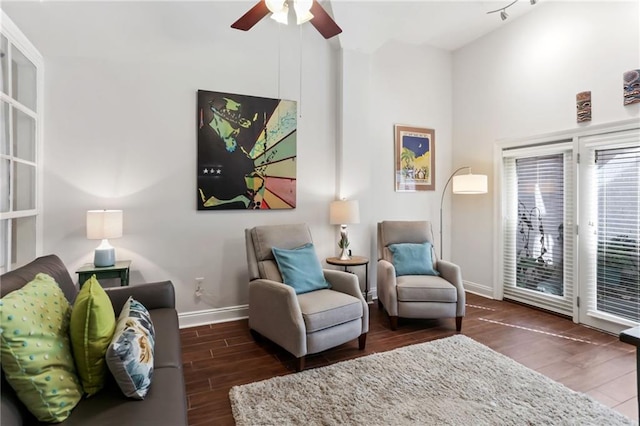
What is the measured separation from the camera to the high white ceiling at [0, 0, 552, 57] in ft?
9.49

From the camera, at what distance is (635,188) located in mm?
3008

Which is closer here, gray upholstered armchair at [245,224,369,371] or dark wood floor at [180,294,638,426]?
dark wood floor at [180,294,638,426]

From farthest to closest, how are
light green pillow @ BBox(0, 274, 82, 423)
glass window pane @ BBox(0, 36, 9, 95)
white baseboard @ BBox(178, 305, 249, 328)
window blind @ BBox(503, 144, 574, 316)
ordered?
window blind @ BBox(503, 144, 574, 316) < white baseboard @ BBox(178, 305, 249, 328) < glass window pane @ BBox(0, 36, 9, 95) < light green pillow @ BBox(0, 274, 82, 423)

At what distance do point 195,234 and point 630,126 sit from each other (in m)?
4.19

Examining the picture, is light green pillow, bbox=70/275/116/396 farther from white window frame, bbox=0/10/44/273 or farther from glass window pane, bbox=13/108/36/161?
glass window pane, bbox=13/108/36/161

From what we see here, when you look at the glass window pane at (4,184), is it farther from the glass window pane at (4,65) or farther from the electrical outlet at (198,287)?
the electrical outlet at (198,287)

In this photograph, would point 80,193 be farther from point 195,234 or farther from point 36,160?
point 195,234

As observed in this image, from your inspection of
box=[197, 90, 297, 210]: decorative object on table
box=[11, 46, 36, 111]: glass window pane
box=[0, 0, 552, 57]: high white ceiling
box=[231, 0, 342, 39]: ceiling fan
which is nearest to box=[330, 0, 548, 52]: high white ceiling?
box=[0, 0, 552, 57]: high white ceiling

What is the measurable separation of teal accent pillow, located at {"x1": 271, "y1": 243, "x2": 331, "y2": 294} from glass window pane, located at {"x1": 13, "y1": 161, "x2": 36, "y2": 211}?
6.50 feet

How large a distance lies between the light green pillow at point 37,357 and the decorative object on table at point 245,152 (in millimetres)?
2189

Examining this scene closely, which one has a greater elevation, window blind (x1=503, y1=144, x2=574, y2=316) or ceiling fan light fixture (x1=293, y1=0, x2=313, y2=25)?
ceiling fan light fixture (x1=293, y1=0, x2=313, y2=25)

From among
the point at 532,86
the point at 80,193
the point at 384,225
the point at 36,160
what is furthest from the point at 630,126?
the point at 36,160

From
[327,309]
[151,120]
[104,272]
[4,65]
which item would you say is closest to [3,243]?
[104,272]

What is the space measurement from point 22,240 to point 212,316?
1721mm
